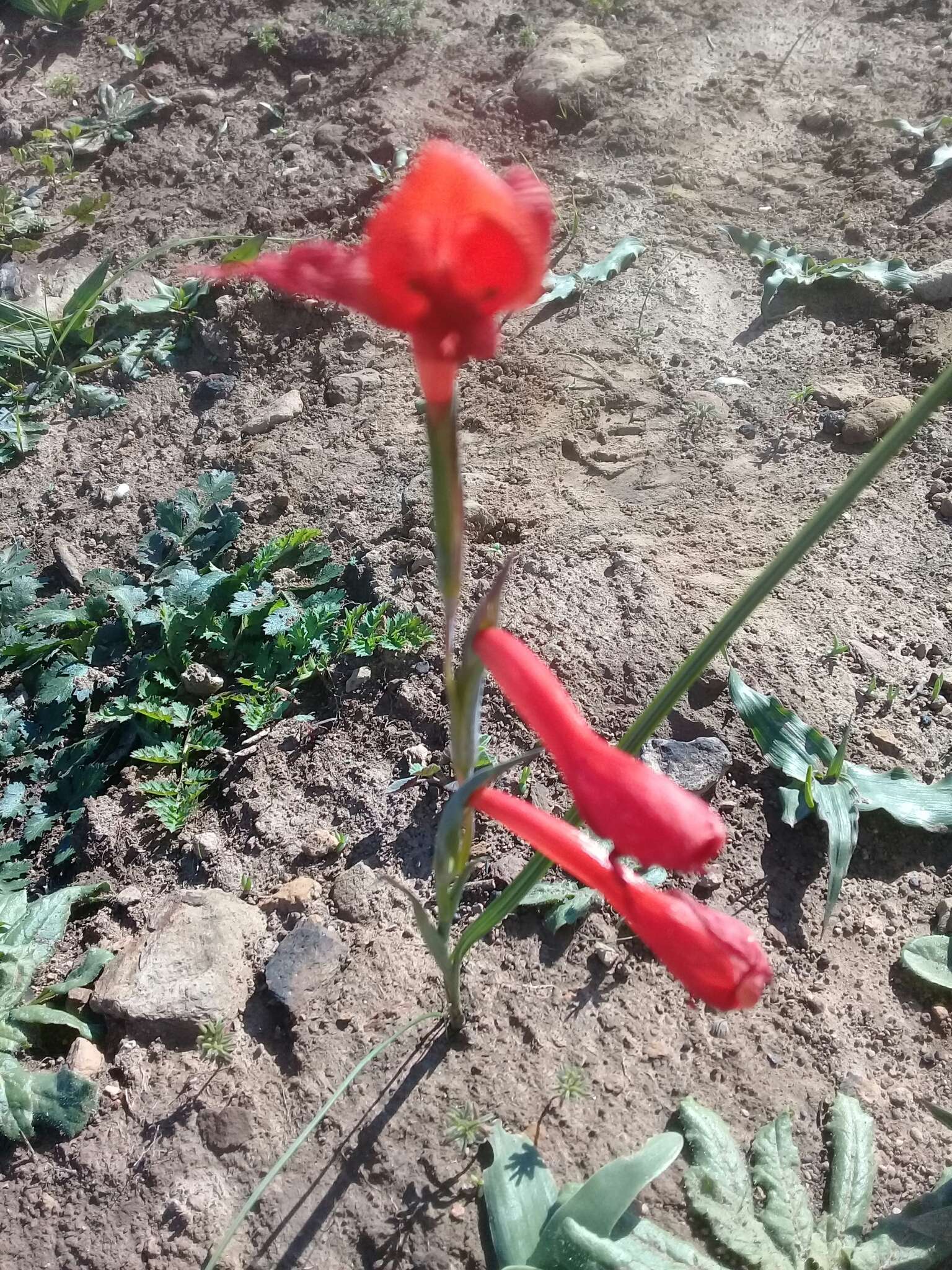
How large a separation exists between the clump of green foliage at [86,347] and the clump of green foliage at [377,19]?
5.39ft

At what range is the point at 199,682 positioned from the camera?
2.12m

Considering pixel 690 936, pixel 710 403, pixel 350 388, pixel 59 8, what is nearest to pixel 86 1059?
pixel 690 936

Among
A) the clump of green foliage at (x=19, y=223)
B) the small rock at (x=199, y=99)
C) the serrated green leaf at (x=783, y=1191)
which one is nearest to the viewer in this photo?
the serrated green leaf at (x=783, y=1191)

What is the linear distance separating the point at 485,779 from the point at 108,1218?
1.09m

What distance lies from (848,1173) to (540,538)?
1.49m

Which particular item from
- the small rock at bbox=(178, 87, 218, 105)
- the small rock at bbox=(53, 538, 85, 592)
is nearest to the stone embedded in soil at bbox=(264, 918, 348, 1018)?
the small rock at bbox=(53, 538, 85, 592)

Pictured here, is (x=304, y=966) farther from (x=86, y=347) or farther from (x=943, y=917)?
(x=86, y=347)

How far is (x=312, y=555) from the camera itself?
235cm

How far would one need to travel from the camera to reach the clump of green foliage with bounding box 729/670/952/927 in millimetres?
1763

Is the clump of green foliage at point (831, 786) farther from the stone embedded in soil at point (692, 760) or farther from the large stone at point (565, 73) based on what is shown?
the large stone at point (565, 73)

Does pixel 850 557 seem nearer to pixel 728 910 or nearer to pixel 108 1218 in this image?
pixel 728 910

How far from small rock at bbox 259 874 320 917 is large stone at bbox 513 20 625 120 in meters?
3.10

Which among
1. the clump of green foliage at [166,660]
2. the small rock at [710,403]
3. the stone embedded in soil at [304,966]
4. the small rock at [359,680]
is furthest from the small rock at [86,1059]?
the small rock at [710,403]

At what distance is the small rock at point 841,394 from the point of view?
2621 millimetres
